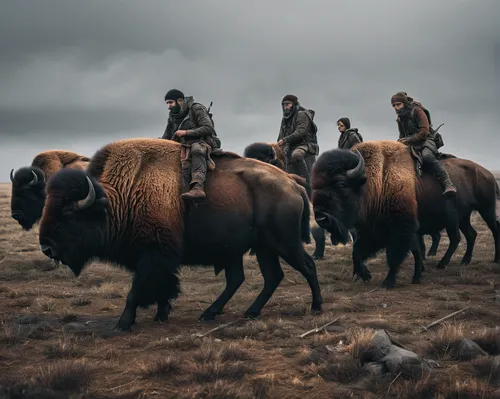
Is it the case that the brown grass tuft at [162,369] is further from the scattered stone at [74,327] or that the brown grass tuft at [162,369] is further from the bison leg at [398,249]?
the bison leg at [398,249]

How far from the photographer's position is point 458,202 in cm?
1080

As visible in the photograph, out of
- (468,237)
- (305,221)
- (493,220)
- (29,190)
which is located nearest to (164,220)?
(305,221)

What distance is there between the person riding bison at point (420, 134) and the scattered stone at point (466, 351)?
510cm

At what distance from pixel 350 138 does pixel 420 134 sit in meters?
2.15

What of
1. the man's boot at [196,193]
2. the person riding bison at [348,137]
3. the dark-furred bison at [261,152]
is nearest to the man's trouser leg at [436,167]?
the person riding bison at [348,137]

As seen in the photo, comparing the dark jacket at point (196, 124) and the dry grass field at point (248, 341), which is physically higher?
the dark jacket at point (196, 124)

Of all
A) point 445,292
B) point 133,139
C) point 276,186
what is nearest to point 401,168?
point 445,292

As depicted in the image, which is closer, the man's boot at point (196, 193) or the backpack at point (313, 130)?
the man's boot at point (196, 193)

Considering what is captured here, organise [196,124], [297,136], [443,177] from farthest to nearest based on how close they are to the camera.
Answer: [297,136] → [443,177] → [196,124]

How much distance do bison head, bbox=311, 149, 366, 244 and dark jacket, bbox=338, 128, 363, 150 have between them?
3250 millimetres

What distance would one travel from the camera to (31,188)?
12.5 metres

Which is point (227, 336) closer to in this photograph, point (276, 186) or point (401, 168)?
point (276, 186)

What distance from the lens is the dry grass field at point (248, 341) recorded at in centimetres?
436

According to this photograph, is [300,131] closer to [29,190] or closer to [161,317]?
[161,317]
